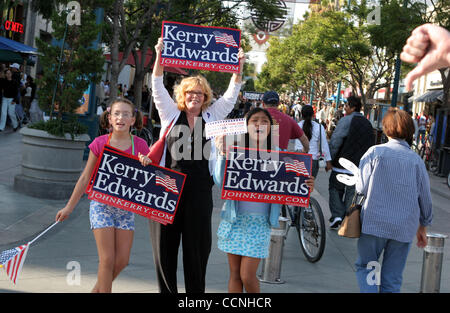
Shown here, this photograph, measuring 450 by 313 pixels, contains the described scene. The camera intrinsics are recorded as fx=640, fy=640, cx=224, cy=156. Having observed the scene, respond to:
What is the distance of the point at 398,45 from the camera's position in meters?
23.6

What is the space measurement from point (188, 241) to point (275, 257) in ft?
5.47

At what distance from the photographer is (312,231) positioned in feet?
24.7

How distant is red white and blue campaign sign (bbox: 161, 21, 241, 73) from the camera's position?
21.0 feet

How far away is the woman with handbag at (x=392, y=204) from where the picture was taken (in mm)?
4891

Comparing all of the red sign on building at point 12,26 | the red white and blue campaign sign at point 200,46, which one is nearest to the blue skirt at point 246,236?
the red white and blue campaign sign at point 200,46

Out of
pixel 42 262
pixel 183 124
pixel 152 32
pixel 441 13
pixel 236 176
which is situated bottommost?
pixel 42 262

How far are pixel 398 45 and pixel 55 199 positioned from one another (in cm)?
1716

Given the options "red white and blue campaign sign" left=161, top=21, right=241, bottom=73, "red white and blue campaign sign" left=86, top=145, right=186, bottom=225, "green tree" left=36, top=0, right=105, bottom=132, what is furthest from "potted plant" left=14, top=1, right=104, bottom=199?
"red white and blue campaign sign" left=86, top=145, right=186, bottom=225

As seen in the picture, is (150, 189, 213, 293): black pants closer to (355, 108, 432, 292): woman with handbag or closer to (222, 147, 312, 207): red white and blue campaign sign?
(222, 147, 312, 207): red white and blue campaign sign

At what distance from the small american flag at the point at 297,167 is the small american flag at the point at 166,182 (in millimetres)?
946

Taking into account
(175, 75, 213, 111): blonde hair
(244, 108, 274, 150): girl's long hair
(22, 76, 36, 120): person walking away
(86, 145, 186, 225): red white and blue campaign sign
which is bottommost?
(86, 145, 186, 225): red white and blue campaign sign

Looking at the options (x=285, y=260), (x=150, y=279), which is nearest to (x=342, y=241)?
(x=285, y=260)

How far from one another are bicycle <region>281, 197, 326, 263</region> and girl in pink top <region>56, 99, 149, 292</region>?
2913mm

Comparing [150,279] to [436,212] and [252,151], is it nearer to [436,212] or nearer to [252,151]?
[252,151]
